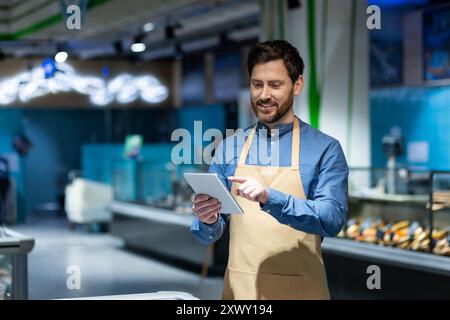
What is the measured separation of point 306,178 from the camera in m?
2.44

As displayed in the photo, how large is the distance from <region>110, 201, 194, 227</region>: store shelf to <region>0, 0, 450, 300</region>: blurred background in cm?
3

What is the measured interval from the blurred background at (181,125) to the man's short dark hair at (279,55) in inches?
34.1

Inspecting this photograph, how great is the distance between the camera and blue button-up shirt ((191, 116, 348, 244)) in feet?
7.36

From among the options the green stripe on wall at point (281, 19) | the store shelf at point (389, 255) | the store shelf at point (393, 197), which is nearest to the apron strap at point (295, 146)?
the store shelf at point (389, 255)

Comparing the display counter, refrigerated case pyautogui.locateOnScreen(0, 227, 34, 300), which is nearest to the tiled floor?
the display counter

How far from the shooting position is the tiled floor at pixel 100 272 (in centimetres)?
775

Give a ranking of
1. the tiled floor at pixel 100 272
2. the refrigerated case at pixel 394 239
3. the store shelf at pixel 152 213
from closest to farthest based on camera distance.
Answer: the refrigerated case at pixel 394 239 → the tiled floor at pixel 100 272 → the store shelf at pixel 152 213

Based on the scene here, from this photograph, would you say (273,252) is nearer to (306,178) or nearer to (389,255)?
(306,178)

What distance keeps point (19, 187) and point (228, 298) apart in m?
13.4

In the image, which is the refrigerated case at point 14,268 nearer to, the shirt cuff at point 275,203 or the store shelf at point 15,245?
the store shelf at point 15,245

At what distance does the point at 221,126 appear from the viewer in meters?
14.7

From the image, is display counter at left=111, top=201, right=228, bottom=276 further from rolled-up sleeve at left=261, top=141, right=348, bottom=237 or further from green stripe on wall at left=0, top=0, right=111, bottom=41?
rolled-up sleeve at left=261, top=141, right=348, bottom=237

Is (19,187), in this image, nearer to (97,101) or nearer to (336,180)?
(97,101)

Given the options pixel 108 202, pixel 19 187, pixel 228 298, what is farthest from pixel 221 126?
pixel 228 298
